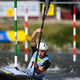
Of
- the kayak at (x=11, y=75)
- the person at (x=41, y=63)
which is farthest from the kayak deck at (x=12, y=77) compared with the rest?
the person at (x=41, y=63)

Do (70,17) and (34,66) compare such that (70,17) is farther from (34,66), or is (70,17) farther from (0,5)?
(34,66)

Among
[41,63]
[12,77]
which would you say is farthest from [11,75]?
[41,63]

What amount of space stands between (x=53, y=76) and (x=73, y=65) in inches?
56.3

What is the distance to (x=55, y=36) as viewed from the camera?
40.2 ft

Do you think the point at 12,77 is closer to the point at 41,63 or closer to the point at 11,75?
the point at 11,75

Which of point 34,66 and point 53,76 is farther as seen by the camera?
point 53,76

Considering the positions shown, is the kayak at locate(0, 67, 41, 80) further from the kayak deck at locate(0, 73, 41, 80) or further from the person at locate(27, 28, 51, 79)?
the person at locate(27, 28, 51, 79)

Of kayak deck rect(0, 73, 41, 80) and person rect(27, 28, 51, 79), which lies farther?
person rect(27, 28, 51, 79)

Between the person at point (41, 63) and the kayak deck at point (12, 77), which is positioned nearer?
the kayak deck at point (12, 77)

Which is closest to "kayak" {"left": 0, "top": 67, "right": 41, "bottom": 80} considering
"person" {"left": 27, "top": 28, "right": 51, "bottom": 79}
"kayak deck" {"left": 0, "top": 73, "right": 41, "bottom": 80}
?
"kayak deck" {"left": 0, "top": 73, "right": 41, "bottom": 80}

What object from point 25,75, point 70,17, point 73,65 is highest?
point 25,75

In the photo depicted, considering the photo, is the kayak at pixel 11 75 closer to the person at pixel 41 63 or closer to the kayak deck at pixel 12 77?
the kayak deck at pixel 12 77

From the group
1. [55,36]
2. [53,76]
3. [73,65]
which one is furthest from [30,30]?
[53,76]

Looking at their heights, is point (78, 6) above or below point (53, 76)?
below
